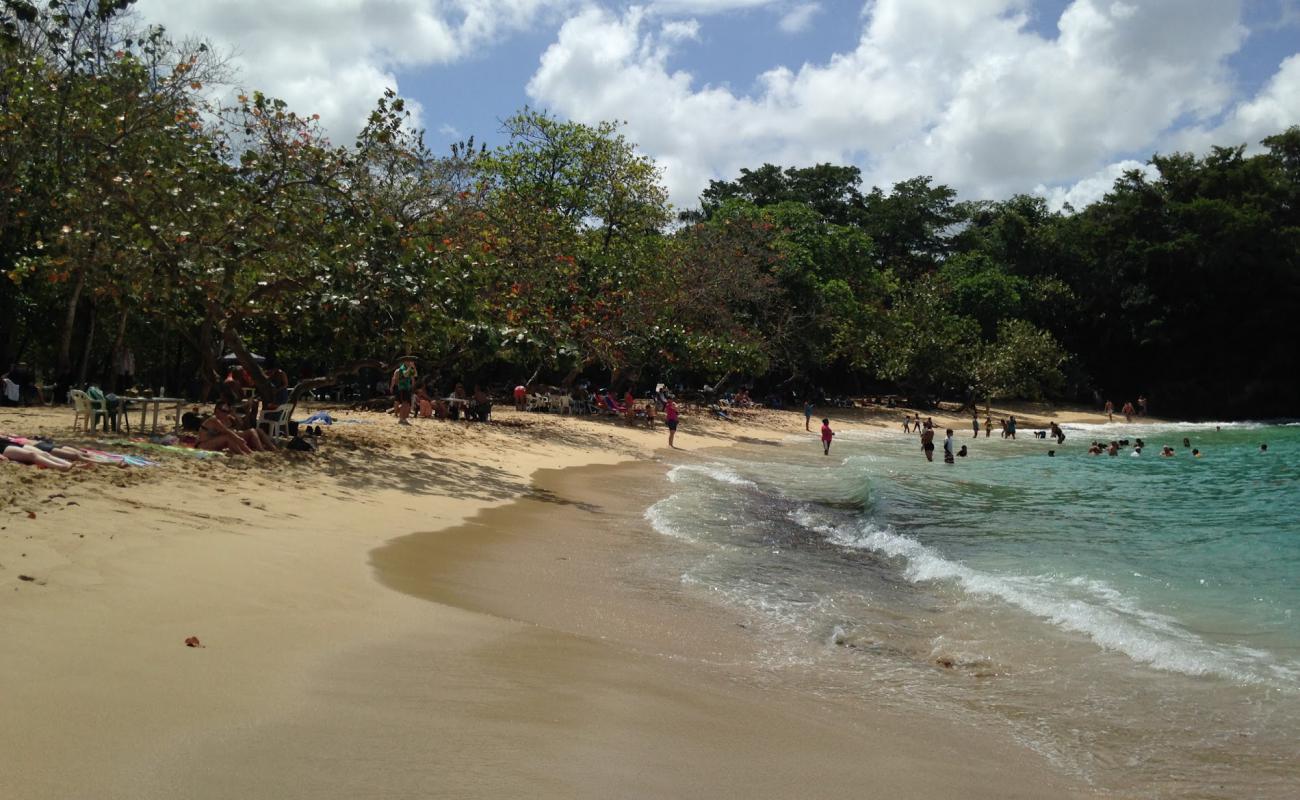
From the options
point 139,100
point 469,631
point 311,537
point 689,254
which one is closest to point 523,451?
point 139,100

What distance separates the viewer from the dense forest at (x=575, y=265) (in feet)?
46.8

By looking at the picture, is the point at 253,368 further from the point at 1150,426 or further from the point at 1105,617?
the point at 1150,426

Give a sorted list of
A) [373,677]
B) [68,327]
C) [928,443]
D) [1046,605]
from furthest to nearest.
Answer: [928,443], [68,327], [1046,605], [373,677]

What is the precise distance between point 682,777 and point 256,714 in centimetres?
186

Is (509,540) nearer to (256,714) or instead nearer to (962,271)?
(256,714)

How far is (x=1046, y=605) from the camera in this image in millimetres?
8289

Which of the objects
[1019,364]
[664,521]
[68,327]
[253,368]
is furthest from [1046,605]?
[1019,364]

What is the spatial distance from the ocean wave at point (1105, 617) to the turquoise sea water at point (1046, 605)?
0.09 feet

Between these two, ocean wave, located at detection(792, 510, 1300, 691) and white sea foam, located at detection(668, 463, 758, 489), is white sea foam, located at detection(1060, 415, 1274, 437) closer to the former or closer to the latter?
white sea foam, located at detection(668, 463, 758, 489)

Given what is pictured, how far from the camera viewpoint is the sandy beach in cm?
350

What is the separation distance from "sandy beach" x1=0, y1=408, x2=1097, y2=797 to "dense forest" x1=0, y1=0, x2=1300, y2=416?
246 inches

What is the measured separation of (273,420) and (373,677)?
10.4 meters

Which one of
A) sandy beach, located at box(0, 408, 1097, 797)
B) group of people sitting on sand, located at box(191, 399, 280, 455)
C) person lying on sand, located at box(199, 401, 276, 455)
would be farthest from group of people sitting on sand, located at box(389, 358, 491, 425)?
sandy beach, located at box(0, 408, 1097, 797)

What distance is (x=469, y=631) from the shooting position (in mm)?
5727
